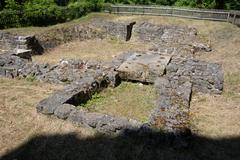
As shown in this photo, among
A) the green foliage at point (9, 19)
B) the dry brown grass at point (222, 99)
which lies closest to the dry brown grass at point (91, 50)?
the green foliage at point (9, 19)

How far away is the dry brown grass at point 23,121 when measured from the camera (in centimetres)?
732

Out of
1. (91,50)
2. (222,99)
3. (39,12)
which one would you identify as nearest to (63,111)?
(222,99)

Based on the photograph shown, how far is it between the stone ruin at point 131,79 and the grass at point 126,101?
0.29 m

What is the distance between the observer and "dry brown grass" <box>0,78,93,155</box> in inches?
288

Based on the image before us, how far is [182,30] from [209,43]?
237 cm

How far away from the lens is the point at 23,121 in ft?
26.2

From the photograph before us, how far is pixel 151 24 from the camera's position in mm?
21688

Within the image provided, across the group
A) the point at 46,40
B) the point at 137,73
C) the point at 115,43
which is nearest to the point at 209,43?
the point at 115,43

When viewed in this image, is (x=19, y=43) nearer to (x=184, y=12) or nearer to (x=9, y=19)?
(x=9, y=19)

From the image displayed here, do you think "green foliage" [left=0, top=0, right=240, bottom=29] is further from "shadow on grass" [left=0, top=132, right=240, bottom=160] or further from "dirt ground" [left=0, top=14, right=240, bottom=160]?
"shadow on grass" [left=0, top=132, right=240, bottom=160]

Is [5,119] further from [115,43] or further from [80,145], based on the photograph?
[115,43]

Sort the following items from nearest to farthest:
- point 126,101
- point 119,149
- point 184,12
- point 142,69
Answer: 1. point 119,149
2. point 126,101
3. point 142,69
4. point 184,12

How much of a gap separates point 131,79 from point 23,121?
4.87 m

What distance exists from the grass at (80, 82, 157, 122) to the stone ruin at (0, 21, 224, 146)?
290 millimetres
